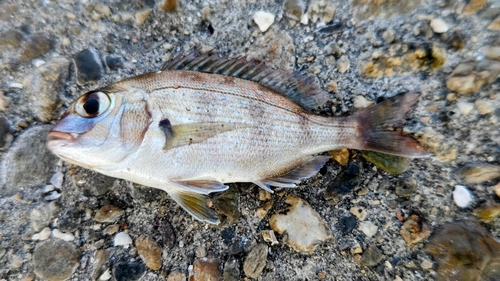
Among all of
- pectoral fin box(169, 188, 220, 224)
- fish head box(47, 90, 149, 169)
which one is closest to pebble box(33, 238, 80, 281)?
fish head box(47, 90, 149, 169)

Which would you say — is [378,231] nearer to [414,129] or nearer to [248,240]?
[414,129]

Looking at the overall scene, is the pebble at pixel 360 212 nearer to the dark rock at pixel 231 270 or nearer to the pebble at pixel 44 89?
the dark rock at pixel 231 270

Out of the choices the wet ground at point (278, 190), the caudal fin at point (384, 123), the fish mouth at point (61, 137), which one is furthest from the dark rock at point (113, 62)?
the caudal fin at point (384, 123)

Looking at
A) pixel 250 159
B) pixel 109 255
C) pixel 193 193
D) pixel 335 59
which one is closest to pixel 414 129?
pixel 335 59

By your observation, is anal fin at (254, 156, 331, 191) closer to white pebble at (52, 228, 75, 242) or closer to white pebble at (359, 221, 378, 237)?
white pebble at (359, 221, 378, 237)

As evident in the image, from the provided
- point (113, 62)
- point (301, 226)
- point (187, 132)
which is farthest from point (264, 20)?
point (301, 226)

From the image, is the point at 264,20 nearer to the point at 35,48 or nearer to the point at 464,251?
the point at 35,48

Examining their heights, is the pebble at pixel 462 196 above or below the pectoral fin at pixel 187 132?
below
